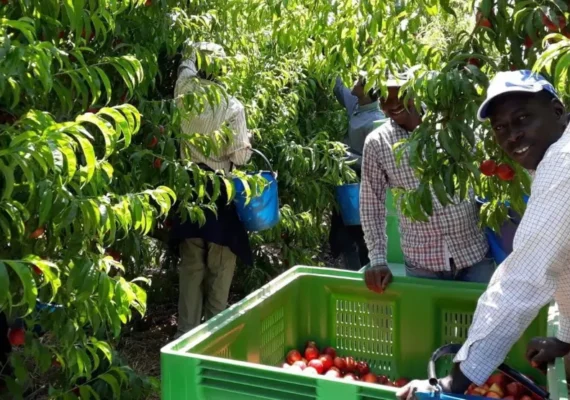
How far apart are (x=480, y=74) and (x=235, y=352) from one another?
1.04 meters

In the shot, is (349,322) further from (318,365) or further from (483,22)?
(483,22)

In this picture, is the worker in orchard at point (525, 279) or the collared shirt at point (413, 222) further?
the collared shirt at point (413, 222)

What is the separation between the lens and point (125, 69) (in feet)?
7.68

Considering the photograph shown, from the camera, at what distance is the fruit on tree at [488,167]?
7.16 feet

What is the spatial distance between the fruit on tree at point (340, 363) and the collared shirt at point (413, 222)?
1.74 ft

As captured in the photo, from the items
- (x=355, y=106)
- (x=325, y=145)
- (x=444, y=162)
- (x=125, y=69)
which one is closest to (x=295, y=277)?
(x=444, y=162)

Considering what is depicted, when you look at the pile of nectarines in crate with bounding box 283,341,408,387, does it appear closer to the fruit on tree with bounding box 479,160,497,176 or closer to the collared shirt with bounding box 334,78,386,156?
the fruit on tree with bounding box 479,160,497,176

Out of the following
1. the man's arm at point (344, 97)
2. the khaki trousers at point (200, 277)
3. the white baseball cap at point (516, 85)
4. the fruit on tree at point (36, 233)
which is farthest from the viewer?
the man's arm at point (344, 97)

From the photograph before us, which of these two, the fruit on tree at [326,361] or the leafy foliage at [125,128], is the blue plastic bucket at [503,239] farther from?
the fruit on tree at [326,361]

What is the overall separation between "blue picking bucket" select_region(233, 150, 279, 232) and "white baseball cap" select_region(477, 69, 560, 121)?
2.19 meters

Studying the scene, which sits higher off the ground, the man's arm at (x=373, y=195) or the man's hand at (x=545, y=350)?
the man's arm at (x=373, y=195)

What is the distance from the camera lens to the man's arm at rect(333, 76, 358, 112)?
17.4 ft

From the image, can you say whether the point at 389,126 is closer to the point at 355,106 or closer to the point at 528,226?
the point at 528,226

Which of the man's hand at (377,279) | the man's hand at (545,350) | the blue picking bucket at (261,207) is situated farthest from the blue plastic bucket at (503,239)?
the blue picking bucket at (261,207)
